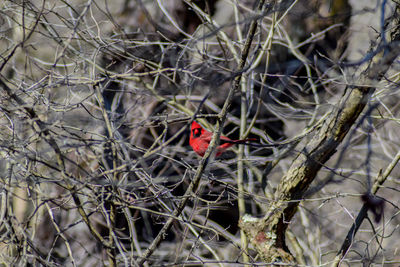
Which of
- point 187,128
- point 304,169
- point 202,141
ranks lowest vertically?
point 304,169

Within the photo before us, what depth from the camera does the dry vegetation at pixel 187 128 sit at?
2.82 meters

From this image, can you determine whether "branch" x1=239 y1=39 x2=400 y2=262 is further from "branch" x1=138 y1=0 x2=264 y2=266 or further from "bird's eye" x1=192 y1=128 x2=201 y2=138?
"bird's eye" x1=192 y1=128 x2=201 y2=138

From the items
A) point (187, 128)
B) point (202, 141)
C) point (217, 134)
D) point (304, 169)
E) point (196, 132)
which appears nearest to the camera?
point (217, 134)

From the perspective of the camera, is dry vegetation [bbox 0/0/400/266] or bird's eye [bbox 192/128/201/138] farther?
bird's eye [bbox 192/128/201/138]

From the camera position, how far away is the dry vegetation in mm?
2818

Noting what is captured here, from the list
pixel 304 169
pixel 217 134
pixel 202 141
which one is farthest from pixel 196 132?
pixel 217 134

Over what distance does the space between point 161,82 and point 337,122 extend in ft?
9.36

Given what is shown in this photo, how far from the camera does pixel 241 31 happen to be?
5.46 metres

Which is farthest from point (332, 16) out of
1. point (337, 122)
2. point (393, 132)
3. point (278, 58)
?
point (337, 122)

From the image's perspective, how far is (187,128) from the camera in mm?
5223

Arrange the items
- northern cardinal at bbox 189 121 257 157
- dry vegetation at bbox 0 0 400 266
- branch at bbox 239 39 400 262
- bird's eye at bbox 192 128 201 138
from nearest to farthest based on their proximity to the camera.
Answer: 1. dry vegetation at bbox 0 0 400 266
2. branch at bbox 239 39 400 262
3. northern cardinal at bbox 189 121 257 157
4. bird's eye at bbox 192 128 201 138

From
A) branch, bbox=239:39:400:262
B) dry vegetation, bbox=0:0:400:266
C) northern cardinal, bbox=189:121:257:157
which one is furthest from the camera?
northern cardinal, bbox=189:121:257:157

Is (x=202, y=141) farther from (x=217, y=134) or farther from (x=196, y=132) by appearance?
(x=217, y=134)

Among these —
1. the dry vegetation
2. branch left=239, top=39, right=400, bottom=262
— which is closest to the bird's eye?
the dry vegetation
